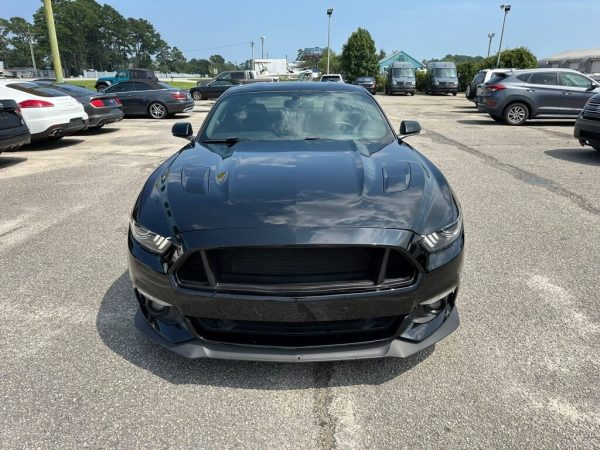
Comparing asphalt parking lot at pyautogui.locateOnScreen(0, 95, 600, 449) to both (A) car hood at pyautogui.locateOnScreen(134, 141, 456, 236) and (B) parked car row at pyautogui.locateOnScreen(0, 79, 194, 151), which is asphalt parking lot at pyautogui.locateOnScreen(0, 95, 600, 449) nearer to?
(A) car hood at pyautogui.locateOnScreen(134, 141, 456, 236)

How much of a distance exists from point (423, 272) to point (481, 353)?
852 millimetres

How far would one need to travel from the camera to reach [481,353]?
2.65m

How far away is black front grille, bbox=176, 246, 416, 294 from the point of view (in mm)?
2111

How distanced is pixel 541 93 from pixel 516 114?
89 cm

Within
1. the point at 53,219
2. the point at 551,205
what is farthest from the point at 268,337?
the point at 551,205

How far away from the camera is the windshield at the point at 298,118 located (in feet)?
11.7

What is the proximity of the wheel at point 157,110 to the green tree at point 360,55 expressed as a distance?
118 ft

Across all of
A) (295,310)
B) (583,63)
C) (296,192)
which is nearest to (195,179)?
(296,192)

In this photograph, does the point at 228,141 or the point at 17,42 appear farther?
the point at 17,42

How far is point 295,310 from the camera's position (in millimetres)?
2092

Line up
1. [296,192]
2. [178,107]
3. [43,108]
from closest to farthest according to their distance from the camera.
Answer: [296,192] → [43,108] → [178,107]

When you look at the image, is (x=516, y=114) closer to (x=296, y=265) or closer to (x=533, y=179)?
(x=533, y=179)

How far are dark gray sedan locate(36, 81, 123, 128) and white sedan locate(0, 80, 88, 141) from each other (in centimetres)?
109

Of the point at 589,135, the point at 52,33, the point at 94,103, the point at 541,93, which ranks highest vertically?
the point at 52,33
